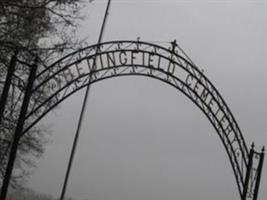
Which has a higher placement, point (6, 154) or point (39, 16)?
point (39, 16)

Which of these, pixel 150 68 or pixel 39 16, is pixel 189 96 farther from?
pixel 39 16

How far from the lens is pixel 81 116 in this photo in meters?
26.2

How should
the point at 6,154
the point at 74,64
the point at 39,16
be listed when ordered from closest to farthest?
the point at 74,64 → the point at 39,16 → the point at 6,154

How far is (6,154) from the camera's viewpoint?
2283 centimetres

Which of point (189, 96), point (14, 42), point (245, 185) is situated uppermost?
point (14, 42)

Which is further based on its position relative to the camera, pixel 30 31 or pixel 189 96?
pixel 30 31

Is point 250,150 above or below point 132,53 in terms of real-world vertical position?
below

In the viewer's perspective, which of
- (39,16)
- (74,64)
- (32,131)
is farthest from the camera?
(32,131)

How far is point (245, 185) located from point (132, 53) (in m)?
4.09

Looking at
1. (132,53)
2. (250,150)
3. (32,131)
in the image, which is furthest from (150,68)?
(32,131)

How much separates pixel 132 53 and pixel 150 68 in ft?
1.77

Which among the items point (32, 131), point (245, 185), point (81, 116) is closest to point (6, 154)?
point (32, 131)

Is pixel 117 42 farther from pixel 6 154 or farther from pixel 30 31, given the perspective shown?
pixel 6 154

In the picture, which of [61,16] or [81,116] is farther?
[81,116]
